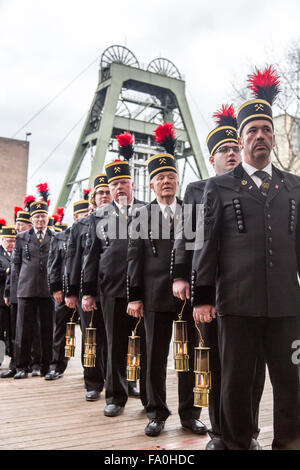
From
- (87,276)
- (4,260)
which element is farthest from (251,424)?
(4,260)

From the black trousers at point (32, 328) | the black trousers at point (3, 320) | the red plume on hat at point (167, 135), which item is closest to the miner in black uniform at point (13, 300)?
the black trousers at point (3, 320)

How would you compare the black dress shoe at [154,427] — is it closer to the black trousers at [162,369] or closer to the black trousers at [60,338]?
the black trousers at [162,369]

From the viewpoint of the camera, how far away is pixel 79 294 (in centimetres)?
585

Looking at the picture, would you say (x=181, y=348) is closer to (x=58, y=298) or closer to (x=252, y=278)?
(x=252, y=278)

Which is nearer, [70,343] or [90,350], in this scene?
[90,350]

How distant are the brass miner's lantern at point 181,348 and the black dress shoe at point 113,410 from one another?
1.04 metres

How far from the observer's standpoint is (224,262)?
9.24 feet

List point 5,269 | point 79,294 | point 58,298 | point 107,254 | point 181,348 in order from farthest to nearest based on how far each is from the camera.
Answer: point 5,269, point 58,298, point 79,294, point 107,254, point 181,348

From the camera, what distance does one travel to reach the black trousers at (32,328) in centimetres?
640

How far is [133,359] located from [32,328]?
282cm

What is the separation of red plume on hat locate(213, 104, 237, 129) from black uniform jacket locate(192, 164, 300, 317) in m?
1.34

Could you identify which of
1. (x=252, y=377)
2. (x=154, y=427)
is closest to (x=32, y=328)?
(x=154, y=427)

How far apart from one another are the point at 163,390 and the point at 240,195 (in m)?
1.89

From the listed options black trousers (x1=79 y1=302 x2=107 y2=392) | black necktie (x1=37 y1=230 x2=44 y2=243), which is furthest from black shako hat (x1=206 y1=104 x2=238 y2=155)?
black necktie (x1=37 y1=230 x2=44 y2=243)
